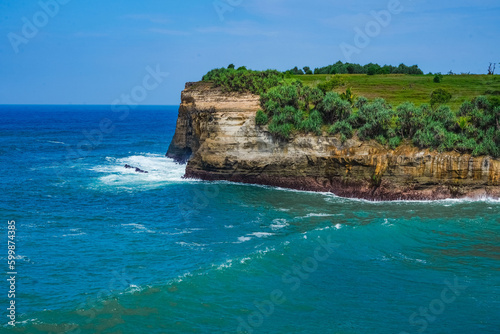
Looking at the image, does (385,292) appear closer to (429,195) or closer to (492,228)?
(492,228)

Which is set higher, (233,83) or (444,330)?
(233,83)

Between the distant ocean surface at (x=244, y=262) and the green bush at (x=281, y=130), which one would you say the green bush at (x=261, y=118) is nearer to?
the green bush at (x=281, y=130)

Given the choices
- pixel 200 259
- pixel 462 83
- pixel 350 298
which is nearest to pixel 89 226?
pixel 200 259

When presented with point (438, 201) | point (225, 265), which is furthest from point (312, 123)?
point (225, 265)

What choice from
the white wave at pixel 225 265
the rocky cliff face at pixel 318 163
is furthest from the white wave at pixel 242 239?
the rocky cliff face at pixel 318 163

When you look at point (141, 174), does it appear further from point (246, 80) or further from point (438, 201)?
point (438, 201)

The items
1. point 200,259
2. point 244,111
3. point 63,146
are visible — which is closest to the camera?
point 200,259
